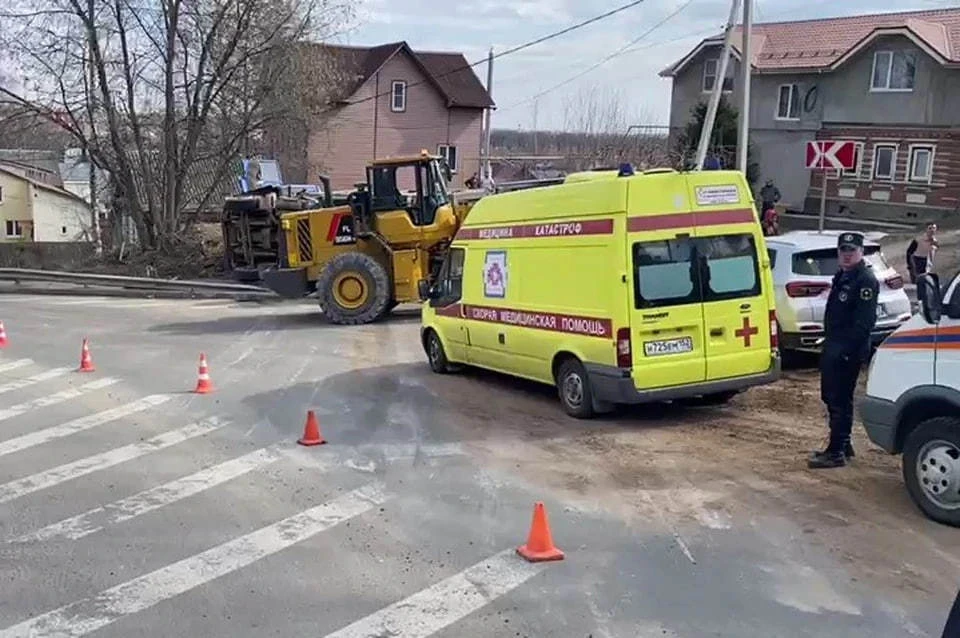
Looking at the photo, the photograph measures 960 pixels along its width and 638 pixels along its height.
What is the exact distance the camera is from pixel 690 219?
1031 cm

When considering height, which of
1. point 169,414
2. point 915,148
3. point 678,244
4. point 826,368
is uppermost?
point 915,148

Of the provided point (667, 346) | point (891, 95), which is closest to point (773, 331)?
point (667, 346)

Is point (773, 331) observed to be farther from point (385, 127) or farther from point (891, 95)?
point (385, 127)

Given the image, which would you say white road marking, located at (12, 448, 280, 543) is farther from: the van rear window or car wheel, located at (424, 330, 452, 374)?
car wheel, located at (424, 330, 452, 374)

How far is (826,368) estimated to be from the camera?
8703 mm

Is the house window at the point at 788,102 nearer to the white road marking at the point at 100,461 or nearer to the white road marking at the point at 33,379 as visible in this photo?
the white road marking at the point at 33,379

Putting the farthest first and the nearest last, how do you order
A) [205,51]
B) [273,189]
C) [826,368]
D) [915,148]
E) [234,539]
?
1. [915,148]
2. [205,51]
3. [273,189]
4. [826,368]
5. [234,539]

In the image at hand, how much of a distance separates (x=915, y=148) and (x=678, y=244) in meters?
33.2

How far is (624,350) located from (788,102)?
37.9 metres

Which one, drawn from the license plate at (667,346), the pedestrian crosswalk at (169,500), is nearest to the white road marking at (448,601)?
the pedestrian crosswalk at (169,500)

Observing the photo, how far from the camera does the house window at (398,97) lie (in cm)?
5375

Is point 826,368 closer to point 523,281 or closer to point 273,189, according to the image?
point 523,281

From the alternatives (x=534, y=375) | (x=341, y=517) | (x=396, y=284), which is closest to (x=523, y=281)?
(x=534, y=375)

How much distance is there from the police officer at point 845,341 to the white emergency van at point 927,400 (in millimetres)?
790
